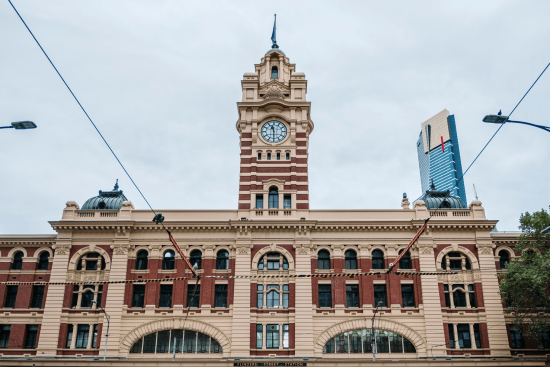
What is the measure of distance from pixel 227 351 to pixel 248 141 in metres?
21.4

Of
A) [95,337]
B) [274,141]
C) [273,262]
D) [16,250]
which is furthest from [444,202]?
[16,250]

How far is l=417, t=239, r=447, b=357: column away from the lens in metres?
44.6

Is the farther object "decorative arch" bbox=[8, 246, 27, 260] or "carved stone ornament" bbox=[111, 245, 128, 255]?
"decorative arch" bbox=[8, 246, 27, 260]

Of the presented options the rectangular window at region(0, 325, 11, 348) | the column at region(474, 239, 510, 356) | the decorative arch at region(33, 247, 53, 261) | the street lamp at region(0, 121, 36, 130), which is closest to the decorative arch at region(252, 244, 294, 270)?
the column at region(474, 239, 510, 356)

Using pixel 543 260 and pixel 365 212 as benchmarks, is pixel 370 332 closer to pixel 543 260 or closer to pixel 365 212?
pixel 365 212

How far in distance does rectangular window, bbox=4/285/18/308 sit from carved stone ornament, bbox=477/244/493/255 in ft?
143

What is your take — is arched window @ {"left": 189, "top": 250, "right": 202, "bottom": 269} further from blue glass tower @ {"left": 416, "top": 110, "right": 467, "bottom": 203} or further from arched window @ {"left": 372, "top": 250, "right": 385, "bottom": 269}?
blue glass tower @ {"left": 416, "top": 110, "right": 467, "bottom": 203}

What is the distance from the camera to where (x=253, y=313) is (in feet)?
151

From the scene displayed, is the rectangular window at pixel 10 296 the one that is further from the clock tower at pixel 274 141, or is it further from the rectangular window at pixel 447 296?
the rectangular window at pixel 447 296

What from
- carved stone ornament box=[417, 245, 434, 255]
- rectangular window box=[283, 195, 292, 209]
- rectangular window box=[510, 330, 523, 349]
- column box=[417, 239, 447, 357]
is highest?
rectangular window box=[283, 195, 292, 209]

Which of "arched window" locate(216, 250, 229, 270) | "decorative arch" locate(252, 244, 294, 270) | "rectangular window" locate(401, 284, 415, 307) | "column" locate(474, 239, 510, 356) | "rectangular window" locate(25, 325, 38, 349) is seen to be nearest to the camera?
"column" locate(474, 239, 510, 356)

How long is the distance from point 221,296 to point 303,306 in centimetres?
758

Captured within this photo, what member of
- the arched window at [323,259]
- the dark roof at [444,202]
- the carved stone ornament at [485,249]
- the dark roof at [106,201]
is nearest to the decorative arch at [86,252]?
the dark roof at [106,201]

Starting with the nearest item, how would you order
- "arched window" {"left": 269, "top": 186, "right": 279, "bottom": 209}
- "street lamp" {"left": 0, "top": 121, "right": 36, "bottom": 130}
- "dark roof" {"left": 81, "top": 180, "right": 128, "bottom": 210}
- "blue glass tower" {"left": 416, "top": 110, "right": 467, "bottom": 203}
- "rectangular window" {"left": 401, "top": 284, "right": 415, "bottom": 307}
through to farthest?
"street lamp" {"left": 0, "top": 121, "right": 36, "bottom": 130} → "rectangular window" {"left": 401, "top": 284, "right": 415, "bottom": 307} → "arched window" {"left": 269, "top": 186, "right": 279, "bottom": 209} → "dark roof" {"left": 81, "top": 180, "right": 128, "bottom": 210} → "blue glass tower" {"left": 416, "top": 110, "right": 467, "bottom": 203}
